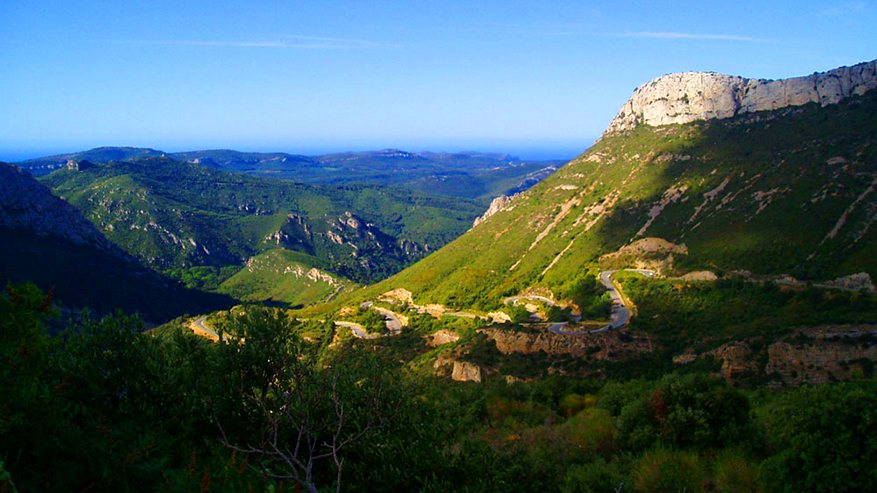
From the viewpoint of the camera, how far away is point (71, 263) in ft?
268

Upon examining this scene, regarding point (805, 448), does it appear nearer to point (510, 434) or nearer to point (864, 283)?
point (510, 434)

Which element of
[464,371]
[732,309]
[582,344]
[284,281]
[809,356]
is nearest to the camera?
[809,356]

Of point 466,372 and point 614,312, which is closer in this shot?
point 466,372

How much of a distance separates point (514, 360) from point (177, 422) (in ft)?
113

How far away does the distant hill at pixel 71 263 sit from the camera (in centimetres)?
7412

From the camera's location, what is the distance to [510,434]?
19.0m

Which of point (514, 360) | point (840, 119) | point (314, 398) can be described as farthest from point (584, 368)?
point (840, 119)

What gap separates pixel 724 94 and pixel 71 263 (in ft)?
401

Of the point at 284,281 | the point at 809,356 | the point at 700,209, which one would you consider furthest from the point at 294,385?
the point at 284,281

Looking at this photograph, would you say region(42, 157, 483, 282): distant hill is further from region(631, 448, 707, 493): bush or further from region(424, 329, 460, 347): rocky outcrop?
region(631, 448, 707, 493): bush

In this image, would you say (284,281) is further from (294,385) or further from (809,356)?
(294,385)

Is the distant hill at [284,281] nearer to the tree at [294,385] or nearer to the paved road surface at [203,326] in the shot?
the paved road surface at [203,326]

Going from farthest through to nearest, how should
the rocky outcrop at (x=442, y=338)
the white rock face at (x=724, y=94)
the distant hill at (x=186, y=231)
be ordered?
the distant hill at (x=186, y=231)
the white rock face at (x=724, y=94)
the rocky outcrop at (x=442, y=338)

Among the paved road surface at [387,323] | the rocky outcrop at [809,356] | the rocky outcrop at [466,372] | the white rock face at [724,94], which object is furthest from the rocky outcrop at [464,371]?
the white rock face at [724,94]
